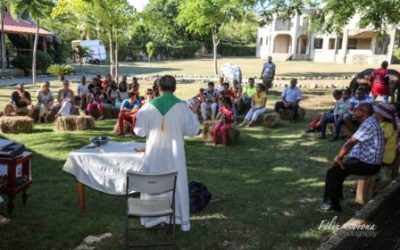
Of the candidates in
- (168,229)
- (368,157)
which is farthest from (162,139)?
(368,157)

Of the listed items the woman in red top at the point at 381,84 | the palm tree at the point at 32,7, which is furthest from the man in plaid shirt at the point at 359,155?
the woman in red top at the point at 381,84

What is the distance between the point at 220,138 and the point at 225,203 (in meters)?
3.61

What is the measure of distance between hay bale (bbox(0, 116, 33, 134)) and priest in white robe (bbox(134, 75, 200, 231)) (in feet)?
21.1

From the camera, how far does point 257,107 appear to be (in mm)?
11484

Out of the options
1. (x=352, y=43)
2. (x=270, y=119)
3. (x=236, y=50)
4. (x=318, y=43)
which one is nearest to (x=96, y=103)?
(x=270, y=119)

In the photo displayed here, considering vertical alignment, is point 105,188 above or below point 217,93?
below

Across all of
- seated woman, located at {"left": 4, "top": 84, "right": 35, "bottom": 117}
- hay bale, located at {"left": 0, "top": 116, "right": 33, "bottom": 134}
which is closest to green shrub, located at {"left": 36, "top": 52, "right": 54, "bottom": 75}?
seated woman, located at {"left": 4, "top": 84, "right": 35, "bottom": 117}

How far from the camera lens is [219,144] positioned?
9320 mm

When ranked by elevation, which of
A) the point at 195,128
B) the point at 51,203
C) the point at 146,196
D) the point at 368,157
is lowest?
the point at 51,203

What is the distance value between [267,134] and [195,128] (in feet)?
19.6

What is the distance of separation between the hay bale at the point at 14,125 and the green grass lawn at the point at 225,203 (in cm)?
87

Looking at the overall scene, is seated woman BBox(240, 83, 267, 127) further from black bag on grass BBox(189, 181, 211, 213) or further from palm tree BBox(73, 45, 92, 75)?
palm tree BBox(73, 45, 92, 75)

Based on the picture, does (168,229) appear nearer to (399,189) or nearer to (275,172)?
(275,172)

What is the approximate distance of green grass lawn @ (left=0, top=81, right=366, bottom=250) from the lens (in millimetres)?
4680
